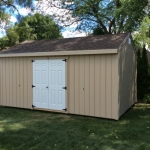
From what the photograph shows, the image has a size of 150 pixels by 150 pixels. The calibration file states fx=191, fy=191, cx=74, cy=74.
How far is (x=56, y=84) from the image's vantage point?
669cm

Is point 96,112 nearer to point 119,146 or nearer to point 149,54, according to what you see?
point 119,146

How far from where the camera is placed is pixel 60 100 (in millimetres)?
6641

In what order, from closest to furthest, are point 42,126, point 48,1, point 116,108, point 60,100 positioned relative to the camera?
point 42,126 < point 116,108 < point 60,100 < point 48,1

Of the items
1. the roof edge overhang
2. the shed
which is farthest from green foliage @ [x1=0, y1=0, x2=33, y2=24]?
the roof edge overhang

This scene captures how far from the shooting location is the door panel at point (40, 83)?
689cm

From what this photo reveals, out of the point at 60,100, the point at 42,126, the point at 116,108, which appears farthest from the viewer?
the point at 60,100

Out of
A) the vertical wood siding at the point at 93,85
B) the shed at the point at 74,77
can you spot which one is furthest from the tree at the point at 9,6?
the vertical wood siding at the point at 93,85

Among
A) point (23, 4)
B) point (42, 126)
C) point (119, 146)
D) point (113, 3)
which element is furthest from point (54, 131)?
point (113, 3)

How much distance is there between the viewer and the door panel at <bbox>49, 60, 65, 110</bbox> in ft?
21.6

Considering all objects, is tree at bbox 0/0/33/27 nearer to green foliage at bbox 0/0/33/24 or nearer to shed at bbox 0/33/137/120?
green foliage at bbox 0/0/33/24

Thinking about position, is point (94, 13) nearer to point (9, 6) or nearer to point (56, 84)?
point (9, 6)

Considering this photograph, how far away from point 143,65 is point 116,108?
15.2 feet

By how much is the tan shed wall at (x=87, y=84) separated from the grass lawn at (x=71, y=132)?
14.0 inches

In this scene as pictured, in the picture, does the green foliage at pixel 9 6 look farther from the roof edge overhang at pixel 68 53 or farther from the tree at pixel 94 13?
the roof edge overhang at pixel 68 53
